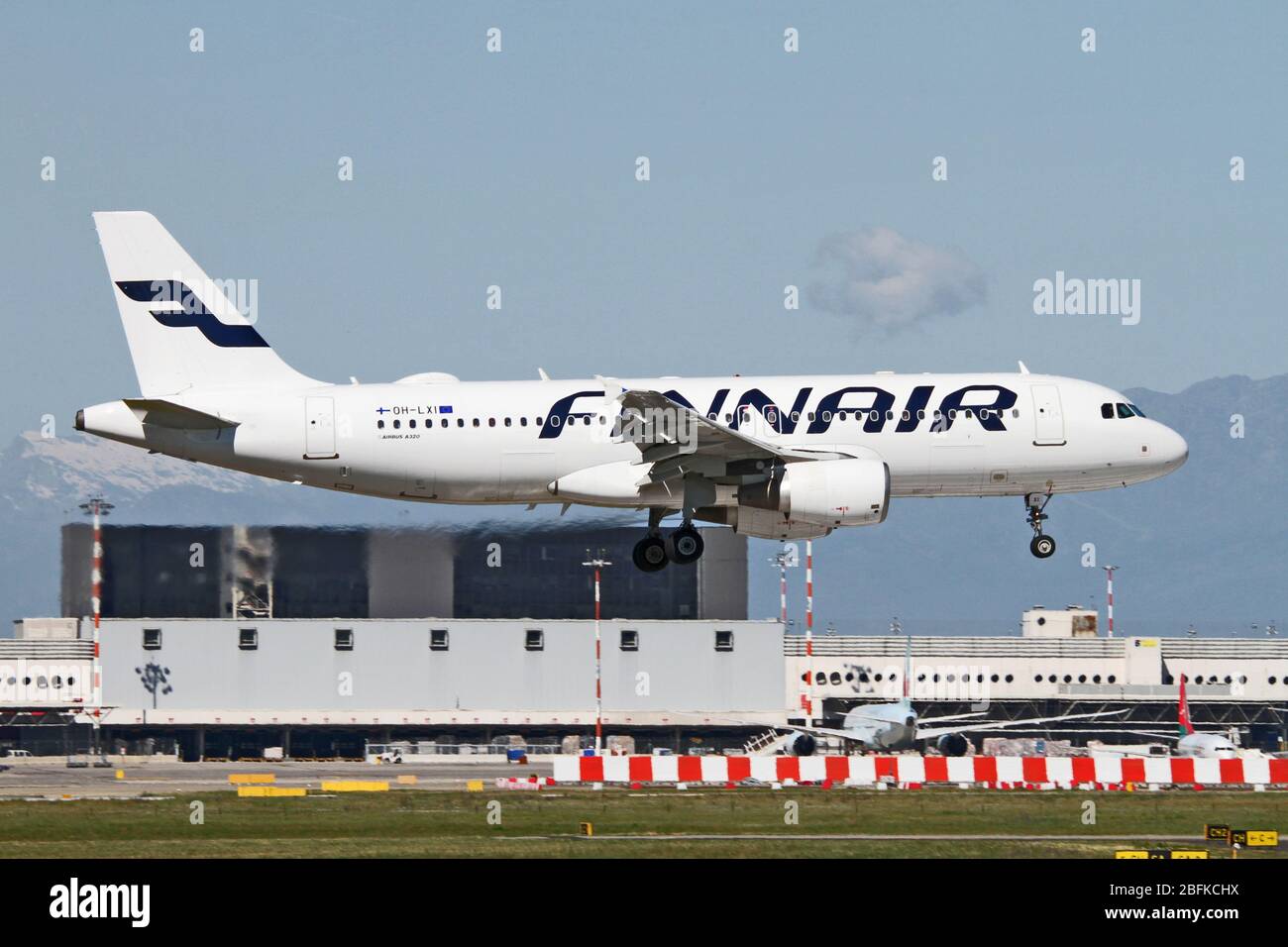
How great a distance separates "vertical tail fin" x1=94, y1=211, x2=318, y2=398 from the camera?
52.9 meters

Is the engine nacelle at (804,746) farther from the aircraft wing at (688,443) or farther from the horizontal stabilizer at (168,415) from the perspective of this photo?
the horizontal stabilizer at (168,415)

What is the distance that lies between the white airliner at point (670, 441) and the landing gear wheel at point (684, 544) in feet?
0.13

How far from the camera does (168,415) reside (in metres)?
49.9

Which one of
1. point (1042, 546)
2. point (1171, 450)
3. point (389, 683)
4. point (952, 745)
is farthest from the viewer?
point (389, 683)

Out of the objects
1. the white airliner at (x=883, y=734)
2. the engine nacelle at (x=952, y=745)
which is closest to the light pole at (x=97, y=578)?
the white airliner at (x=883, y=734)

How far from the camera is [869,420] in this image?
165 feet

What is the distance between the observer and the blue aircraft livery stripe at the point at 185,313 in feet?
174

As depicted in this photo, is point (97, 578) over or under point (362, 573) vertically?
over

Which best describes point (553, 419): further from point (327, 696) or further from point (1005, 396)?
point (327, 696)

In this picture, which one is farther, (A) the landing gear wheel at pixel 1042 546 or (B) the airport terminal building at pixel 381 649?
(B) the airport terminal building at pixel 381 649

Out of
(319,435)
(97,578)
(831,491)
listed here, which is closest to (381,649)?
(97,578)

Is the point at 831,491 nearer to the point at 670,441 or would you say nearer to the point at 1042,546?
the point at 670,441

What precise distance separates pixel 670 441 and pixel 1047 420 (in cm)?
1018

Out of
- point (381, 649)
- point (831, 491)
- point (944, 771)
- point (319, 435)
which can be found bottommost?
point (944, 771)
